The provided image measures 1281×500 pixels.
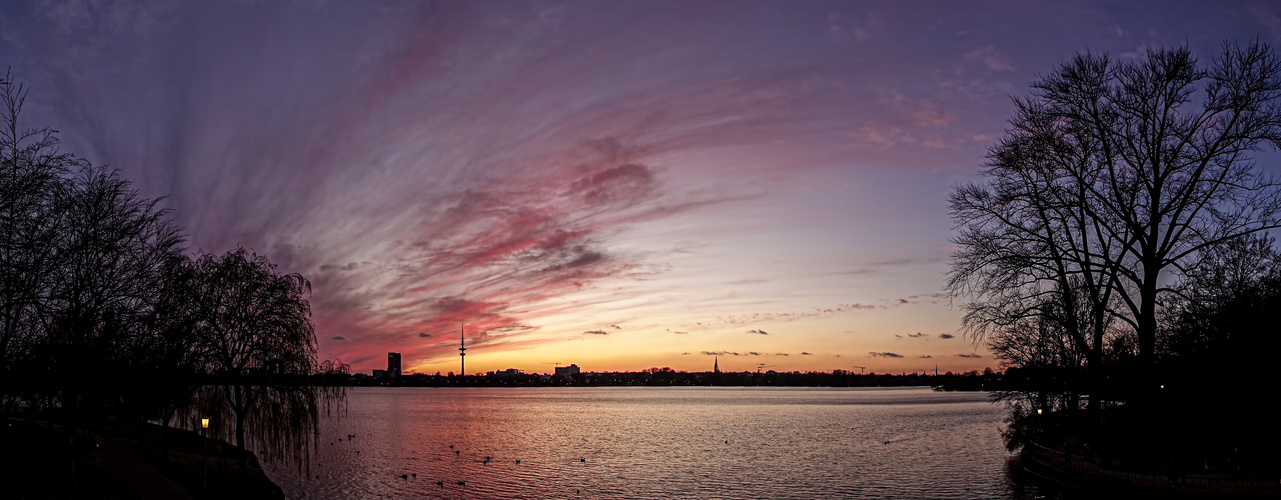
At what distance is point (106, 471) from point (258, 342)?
7.41m

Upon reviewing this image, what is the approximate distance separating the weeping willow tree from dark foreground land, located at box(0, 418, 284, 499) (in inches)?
96.8

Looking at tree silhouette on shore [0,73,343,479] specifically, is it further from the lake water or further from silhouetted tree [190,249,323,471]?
the lake water

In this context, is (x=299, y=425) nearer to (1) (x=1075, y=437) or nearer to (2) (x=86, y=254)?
(2) (x=86, y=254)

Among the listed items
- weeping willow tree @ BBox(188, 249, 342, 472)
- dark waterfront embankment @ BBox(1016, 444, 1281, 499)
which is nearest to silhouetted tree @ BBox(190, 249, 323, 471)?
weeping willow tree @ BBox(188, 249, 342, 472)

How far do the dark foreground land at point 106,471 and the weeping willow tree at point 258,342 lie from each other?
2.46 metres

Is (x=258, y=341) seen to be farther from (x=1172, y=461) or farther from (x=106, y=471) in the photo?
(x=1172, y=461)

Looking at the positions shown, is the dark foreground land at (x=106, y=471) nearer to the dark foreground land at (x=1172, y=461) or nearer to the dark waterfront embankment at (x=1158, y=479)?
the dark waterfront embankment at (x=1158, y=479)

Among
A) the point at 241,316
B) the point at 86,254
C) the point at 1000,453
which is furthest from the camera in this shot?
the point at 1000,453

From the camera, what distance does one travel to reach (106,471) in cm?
3130

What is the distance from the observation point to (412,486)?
46594mm

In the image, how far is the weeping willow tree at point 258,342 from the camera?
33.5 m

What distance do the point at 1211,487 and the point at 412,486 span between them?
39392 mm

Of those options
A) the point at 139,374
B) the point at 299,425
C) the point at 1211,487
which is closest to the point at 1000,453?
the point at 1211,487

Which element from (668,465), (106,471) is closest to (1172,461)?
(668,465)
